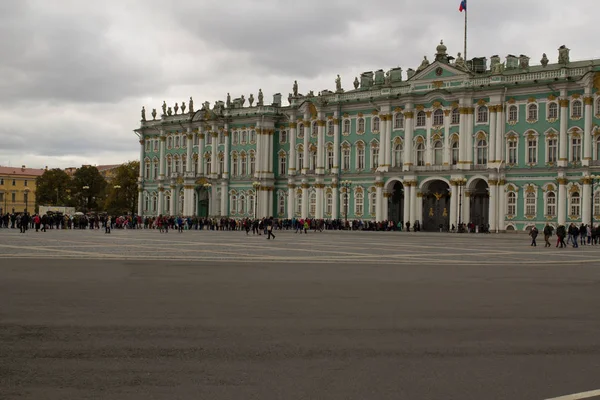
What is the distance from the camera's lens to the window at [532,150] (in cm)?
7031

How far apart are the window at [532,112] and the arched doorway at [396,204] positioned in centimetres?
1620

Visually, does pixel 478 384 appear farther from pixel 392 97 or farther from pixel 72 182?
pixel 72 182

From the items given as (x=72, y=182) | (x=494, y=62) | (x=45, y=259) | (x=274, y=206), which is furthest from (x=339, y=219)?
(x=72, y=182)

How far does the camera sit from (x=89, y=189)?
151 m

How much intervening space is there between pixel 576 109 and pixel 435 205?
17.4m

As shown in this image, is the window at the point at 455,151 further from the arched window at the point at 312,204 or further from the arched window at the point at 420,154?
the arched window at the point at 312,204

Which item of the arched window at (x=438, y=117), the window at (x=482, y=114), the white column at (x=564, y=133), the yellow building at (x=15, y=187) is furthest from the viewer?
the yellow building at (x=15, y=187)

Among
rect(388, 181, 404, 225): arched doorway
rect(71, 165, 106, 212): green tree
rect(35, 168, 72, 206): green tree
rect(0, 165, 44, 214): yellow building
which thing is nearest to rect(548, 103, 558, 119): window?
rect(388, 181, 404, 225): arched doorway

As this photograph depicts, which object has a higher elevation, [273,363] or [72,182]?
[72,182]

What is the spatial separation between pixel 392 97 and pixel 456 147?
360 inches

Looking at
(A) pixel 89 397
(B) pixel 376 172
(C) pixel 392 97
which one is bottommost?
(A) pixel 89 397

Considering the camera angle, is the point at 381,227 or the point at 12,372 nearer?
the point at 12,372

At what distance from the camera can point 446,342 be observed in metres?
11.7

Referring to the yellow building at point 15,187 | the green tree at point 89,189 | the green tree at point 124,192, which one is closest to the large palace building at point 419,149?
the green tree at point 124,192
